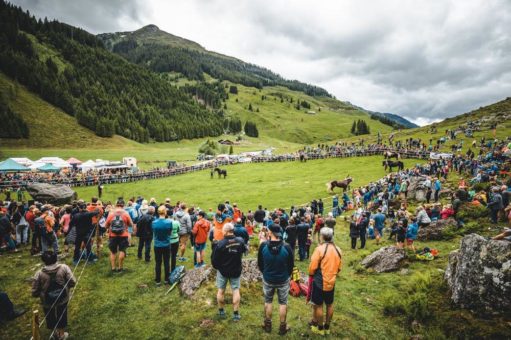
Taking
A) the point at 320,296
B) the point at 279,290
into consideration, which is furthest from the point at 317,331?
the point at 279,290

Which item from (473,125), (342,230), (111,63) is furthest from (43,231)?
(111,63)

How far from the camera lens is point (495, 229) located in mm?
13227

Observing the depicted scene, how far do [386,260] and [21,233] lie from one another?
16884mm

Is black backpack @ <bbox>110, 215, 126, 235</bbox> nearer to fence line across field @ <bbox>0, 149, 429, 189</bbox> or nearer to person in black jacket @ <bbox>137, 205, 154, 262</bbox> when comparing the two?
person in black jacket @ <bbox>137, 205, 154, 262</bbox>

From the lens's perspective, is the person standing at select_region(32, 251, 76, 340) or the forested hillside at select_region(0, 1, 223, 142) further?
the forested hillside at select_region(0, 1, 223, 142)

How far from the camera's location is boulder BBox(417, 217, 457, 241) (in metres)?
14.5

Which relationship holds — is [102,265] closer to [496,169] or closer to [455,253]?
[455,253]

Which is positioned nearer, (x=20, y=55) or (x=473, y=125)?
(x=473, y=125)

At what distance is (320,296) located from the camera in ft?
20.6

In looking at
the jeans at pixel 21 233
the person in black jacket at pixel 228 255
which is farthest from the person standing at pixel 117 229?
the jeans at pixel 21 233

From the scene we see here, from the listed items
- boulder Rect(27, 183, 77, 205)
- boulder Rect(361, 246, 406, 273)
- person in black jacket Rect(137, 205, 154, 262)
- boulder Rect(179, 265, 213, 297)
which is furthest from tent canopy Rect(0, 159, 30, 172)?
boulder Rect(361, 246, 406, 273)

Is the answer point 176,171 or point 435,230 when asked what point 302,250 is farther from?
point 176,171

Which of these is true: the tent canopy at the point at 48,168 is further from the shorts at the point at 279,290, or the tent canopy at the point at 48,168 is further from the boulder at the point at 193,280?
the shorts at the point at 279,290

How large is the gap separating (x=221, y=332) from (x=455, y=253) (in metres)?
7.18
